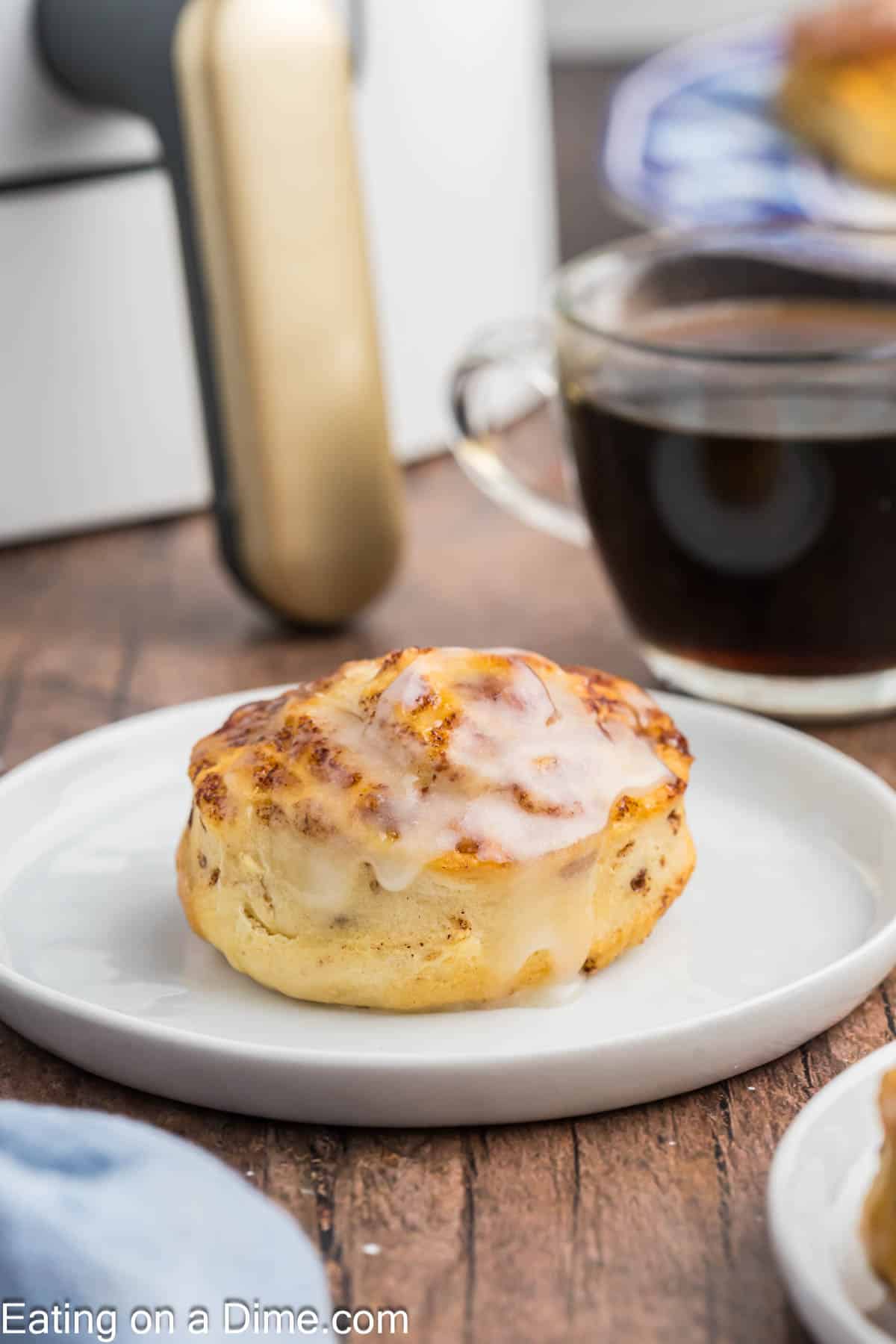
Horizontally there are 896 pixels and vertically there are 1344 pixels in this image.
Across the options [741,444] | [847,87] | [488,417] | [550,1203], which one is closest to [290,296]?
[488,417]

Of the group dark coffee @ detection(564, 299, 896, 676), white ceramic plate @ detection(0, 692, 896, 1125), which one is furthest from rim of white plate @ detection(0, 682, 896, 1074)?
dark coffee @ detection(564, 299, 896, 676)

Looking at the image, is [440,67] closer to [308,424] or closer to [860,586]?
[308,424]

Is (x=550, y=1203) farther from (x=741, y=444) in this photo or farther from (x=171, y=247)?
(x=171, y=247)

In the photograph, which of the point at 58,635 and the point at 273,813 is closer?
the point at 273,813

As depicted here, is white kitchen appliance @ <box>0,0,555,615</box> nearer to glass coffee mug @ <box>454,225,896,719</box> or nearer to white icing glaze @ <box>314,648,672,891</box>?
glass coffee mug @ <box>454,225,896,719</box>

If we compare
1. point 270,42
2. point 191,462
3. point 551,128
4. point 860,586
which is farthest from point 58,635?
point 551,128

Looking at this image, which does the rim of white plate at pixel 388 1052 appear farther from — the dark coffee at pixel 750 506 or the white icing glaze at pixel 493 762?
the dark coffee at pixel 750 506
